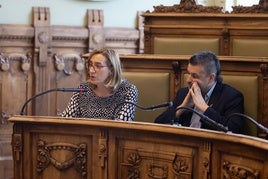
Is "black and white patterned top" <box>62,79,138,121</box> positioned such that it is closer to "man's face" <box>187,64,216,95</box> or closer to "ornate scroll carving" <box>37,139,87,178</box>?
"man's face" <box>187,64,216,95</box>

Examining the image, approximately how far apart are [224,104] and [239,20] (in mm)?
1388

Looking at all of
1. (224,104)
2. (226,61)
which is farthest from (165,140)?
(226,61)

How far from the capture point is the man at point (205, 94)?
3.69m

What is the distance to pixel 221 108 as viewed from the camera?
3.71 m

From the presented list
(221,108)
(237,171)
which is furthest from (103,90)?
(237,171)

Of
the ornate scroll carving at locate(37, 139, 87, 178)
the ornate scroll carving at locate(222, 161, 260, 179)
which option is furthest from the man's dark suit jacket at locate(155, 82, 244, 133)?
the ornate scroll carving at locate(222, 161, 260, 179)

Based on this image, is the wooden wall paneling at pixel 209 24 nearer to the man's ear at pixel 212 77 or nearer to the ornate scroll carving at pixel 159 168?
the man's ear at pixel 212 77

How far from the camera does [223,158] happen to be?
2.78 m

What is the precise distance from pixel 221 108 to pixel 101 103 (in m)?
0.73

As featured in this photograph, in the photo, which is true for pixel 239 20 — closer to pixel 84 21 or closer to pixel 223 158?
pixel 84 21

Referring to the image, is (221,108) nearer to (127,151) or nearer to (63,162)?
(127,151)

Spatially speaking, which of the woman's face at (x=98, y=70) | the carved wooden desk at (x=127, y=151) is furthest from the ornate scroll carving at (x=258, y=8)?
the carved wooden desk at (x=127, y=151)

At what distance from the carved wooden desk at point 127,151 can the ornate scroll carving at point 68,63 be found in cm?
256

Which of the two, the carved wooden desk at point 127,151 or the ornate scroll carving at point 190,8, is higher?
the ornate scroll carving at point 190,8
